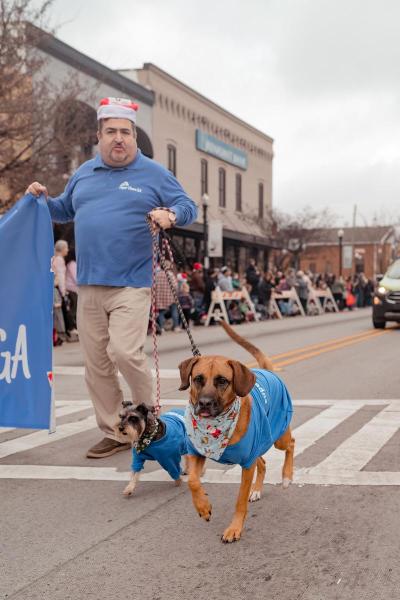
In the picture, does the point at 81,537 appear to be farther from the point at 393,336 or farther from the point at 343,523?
the point at 393,336

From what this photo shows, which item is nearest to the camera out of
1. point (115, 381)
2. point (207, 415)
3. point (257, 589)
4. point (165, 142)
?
point (257, 589)

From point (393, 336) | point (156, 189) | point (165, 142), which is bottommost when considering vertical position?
point (393, 336)

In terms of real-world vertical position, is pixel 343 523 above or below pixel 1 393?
below

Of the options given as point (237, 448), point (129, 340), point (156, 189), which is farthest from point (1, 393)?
point (237, 448)

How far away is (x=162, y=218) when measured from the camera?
4797 millimetres

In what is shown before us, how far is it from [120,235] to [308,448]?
2.14 meters

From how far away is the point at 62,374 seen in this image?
1052 centimetres

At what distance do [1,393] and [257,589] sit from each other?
10.5 feet

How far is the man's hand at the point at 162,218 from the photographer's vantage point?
4.79m

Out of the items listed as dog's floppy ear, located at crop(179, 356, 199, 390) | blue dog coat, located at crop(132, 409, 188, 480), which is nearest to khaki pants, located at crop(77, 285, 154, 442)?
blue dog coat, located at crop(132, 409, 188, 480)

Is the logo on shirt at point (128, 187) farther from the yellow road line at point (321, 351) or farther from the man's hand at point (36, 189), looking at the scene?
the yellow road line at point (321, 351)

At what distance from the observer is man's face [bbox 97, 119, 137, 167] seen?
5203 millimetres

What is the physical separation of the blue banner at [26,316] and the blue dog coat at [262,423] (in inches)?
82.7

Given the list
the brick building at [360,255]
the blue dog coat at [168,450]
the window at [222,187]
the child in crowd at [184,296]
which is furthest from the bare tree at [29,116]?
the brick building at [360,255]
